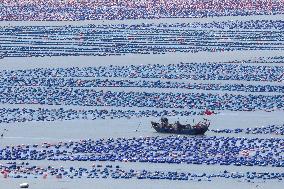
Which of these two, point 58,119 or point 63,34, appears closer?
point 58,119

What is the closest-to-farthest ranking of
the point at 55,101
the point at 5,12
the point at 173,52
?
the point at 55,101
the point at 173,52
the point at 5,12

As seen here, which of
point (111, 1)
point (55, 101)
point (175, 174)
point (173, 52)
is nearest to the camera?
point (175, 174)

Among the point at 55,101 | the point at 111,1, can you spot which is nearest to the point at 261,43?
the point at 55,101

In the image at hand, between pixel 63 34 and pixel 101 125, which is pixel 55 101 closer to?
pixel 101 125

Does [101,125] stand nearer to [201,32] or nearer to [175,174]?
[175,174]

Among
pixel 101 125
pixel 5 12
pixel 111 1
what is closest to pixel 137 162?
pixel 101 125

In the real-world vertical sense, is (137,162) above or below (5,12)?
above
